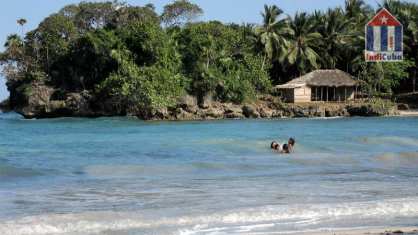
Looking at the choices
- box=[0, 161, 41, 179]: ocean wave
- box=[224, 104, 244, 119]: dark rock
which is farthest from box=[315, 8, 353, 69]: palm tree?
box=[0, 161, 41, 179]: ocean wave

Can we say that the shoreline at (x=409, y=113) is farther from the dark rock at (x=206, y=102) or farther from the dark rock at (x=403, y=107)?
the dark rock at (x=206, y=102)

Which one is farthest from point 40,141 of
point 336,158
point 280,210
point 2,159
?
point 280,210

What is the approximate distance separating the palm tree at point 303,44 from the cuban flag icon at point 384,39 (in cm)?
488

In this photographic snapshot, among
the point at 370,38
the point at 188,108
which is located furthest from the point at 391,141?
the point at 370,38

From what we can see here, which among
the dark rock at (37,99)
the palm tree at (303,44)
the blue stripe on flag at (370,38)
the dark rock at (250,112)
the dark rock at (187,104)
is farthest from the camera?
the palm tree at (303,44)

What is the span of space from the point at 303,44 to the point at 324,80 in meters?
5.32

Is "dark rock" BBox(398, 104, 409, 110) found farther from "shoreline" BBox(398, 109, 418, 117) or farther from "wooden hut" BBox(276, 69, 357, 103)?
"wooden hut" BBox(276, 69, 357, 103)

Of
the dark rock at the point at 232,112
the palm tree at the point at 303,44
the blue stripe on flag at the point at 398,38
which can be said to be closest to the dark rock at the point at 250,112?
the dark rock at the point at 232,112

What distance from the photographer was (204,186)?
16219 millimetres

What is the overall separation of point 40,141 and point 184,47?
2762cm

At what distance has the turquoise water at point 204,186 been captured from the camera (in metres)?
11.2

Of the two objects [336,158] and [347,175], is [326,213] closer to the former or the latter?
[347,175]

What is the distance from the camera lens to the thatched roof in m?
58.8

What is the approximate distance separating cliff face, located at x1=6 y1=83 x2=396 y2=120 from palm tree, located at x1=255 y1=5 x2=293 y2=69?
4785 mm
